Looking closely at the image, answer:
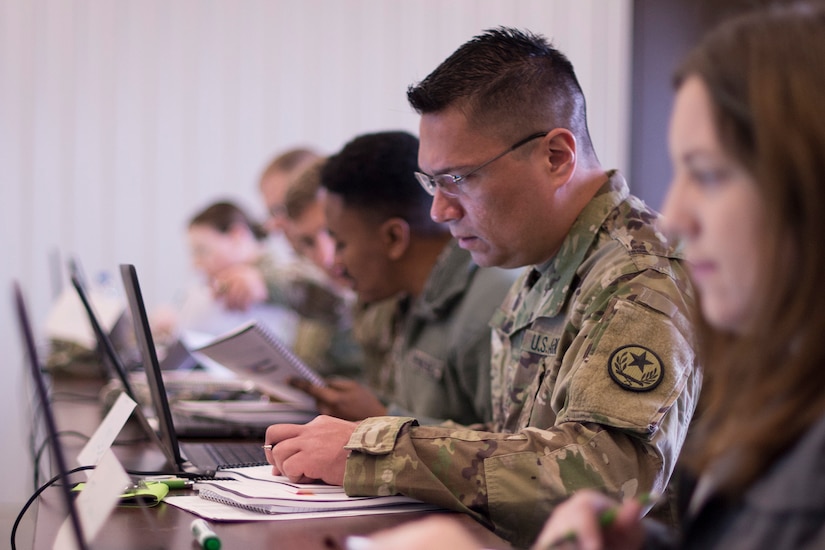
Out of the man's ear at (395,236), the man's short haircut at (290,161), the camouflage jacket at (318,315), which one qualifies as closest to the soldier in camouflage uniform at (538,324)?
the man's ear at (395,236)

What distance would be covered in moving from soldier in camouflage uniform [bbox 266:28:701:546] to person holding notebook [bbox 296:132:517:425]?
0.34 m

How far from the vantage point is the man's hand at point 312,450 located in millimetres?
1322

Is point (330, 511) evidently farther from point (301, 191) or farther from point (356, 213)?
point (301, 191)

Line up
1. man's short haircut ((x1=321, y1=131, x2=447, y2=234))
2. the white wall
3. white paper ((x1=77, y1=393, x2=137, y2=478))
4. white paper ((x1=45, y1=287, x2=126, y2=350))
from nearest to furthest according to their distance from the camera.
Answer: white paper ((x1=77, y1=393, x2=137, y2=478))
man's short haircut ((x1=321, y1=131, x2=447, y2=234))
white paper ((x1=45, y1=287, x2=126, y2=350))
the white wall

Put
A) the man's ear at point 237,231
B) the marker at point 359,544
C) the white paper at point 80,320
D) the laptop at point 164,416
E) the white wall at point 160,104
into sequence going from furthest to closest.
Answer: the white wall at point 160,104, the man's ear at point 237,231, the white paper at point 80,320, the laptop at point 164,416, the marker at point 359,544

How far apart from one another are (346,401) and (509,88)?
30.4 inches

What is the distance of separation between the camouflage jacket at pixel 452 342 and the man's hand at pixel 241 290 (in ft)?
4.70

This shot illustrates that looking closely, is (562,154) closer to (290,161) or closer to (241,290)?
(241,290)

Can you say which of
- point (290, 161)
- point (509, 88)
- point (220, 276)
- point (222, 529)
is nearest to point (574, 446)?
point (222, 529)

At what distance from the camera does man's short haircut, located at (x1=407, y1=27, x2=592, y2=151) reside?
1681mm

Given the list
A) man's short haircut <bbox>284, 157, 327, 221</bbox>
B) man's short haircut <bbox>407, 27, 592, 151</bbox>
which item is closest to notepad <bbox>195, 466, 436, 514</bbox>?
man's short haircut <bbox>407, 27, 592, 151</bbox>

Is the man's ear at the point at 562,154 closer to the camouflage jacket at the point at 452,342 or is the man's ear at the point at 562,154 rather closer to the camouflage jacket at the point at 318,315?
the camouflage jacket at the point at 452,342

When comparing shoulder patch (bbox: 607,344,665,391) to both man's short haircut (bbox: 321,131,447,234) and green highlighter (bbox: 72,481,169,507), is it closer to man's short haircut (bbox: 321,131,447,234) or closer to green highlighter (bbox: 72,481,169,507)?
green highlighter (bbox: 72,481,169,507)

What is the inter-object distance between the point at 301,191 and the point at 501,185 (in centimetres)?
181
